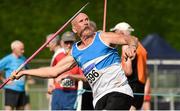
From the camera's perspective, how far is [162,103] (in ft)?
68.0

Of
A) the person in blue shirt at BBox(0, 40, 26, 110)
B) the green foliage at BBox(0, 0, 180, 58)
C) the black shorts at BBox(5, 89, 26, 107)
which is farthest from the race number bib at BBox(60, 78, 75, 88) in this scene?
the green foliage at BBox(0, 0, 180, 58)

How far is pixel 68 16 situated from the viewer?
36938mm

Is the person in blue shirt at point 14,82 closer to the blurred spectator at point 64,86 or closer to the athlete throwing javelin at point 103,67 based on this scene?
the blurred spectator at point 64,86

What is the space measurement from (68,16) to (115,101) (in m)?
27.0

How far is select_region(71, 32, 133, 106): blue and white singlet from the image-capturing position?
10.0 m

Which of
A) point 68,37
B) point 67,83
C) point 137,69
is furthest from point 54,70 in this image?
point 67,83

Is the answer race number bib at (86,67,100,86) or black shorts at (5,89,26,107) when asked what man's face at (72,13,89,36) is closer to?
race number bib at (86,67,100,86)

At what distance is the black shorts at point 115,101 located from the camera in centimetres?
1003

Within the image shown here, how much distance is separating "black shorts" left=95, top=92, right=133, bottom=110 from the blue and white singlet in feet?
0.15

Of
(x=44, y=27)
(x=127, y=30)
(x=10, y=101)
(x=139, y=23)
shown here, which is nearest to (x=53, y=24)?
(x=44, y=27)

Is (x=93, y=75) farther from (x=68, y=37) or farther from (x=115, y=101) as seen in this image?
(x=68, y=37)

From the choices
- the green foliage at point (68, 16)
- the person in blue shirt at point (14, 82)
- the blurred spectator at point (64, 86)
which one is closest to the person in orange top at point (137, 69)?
the blurred spectator at point (64, 86)

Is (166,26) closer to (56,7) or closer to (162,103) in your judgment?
(56,7)

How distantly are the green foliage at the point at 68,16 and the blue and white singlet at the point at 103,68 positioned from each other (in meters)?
26.3
